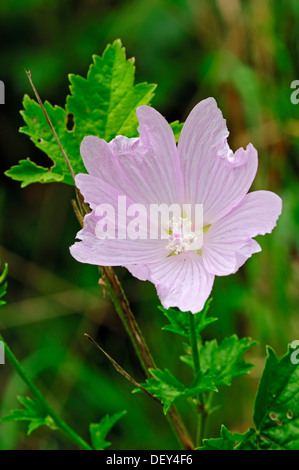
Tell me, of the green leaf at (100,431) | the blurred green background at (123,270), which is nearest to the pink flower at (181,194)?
the green leaf at (100,431)

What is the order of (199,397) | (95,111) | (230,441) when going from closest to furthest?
1. (230,441)
2. (199,397)
3. (95,111)

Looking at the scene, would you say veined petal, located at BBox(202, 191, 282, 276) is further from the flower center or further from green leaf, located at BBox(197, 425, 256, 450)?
green leaf, located at BBox(197, 425, 256, 450)

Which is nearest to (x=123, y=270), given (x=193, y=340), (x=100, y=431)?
(x=100, y=431)

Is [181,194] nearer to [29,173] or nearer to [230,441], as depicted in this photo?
[29,173]

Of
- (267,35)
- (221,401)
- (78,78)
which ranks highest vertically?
(267,35)

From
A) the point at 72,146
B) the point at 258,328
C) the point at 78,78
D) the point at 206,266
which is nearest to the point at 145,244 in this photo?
the point at 206,266

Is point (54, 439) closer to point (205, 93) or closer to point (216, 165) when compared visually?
point (205, 93)

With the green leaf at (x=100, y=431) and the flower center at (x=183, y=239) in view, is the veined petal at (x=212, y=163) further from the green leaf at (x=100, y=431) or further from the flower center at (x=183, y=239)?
the green leaf at (x=100, y=431)

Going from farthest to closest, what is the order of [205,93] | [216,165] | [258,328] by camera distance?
[205,93] → [258,328] → [216,165]
